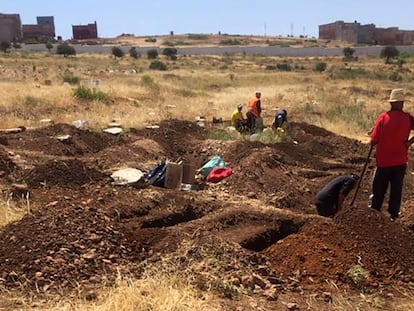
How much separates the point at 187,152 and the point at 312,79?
25.9 meters

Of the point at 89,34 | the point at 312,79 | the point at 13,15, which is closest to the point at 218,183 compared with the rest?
the point at 312,79

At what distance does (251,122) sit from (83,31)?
11773 cm

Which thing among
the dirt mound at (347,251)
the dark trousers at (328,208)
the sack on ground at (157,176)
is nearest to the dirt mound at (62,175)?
the sack on ground at (157,176)

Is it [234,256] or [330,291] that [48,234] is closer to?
[234,256]

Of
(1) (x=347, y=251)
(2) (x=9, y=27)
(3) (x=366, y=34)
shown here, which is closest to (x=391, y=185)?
(1) (x=347, y=251)

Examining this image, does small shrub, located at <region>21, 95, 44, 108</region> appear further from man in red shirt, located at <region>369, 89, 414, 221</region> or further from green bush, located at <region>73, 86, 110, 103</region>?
man in red shirt, located at <region>369, 89, 414, 221</region>

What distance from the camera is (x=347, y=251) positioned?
5.53 m

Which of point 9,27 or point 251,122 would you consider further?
point 9,27

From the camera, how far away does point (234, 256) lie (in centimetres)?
507

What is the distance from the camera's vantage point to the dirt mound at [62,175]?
27.2 ft

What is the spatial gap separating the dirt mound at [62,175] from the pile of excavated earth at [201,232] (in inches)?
0.8

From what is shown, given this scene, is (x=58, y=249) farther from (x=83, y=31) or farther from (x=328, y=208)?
(x=83, y=31)

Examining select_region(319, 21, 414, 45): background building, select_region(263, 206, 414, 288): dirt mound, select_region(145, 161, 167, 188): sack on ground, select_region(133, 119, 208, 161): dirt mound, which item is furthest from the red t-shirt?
select_region(319, 21, 414, 45): background building

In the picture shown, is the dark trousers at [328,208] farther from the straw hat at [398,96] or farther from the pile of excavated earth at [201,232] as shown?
the straw hat at [398,96]
